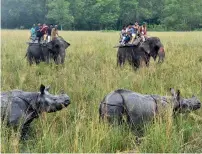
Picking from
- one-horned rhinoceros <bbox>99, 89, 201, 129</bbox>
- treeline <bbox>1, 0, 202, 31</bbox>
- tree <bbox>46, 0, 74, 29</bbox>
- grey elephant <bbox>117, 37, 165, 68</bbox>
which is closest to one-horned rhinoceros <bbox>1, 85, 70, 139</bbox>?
one-horned rhinoceros <bbox>99, 89, 201, 129</bbox>

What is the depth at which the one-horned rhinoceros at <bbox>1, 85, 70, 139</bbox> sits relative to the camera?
18.3 ft

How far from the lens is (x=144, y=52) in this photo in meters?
12.6

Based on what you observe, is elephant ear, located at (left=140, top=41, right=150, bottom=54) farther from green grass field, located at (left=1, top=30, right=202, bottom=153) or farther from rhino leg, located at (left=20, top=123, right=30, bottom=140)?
rhino leg, located at (left=20, top=123, right=30, bottom=140)

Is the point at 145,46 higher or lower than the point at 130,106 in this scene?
higher

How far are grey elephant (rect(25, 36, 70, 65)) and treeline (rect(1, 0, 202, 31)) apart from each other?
4942 cm

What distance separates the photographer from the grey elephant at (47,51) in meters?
13.8

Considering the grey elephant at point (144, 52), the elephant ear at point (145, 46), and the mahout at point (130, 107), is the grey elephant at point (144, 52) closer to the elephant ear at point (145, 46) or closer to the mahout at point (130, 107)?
the elephant ear at point (145, 46)

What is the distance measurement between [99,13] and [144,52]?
59.5 meters

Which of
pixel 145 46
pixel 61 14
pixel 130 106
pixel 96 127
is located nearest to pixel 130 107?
pixel 130 106

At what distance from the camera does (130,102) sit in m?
5.88

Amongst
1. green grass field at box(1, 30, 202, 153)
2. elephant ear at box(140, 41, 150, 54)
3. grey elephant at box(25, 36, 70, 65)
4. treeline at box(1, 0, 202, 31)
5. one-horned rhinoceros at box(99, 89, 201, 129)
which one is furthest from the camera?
treeline at box(1, 0, 202, 31)

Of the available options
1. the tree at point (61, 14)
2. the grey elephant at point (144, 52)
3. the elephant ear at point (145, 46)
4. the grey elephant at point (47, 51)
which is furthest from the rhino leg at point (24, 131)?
the tree at point (61, 14)

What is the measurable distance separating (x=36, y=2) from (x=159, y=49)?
6276 centimetres

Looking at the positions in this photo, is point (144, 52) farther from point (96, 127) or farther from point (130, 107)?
point (96, 127)
